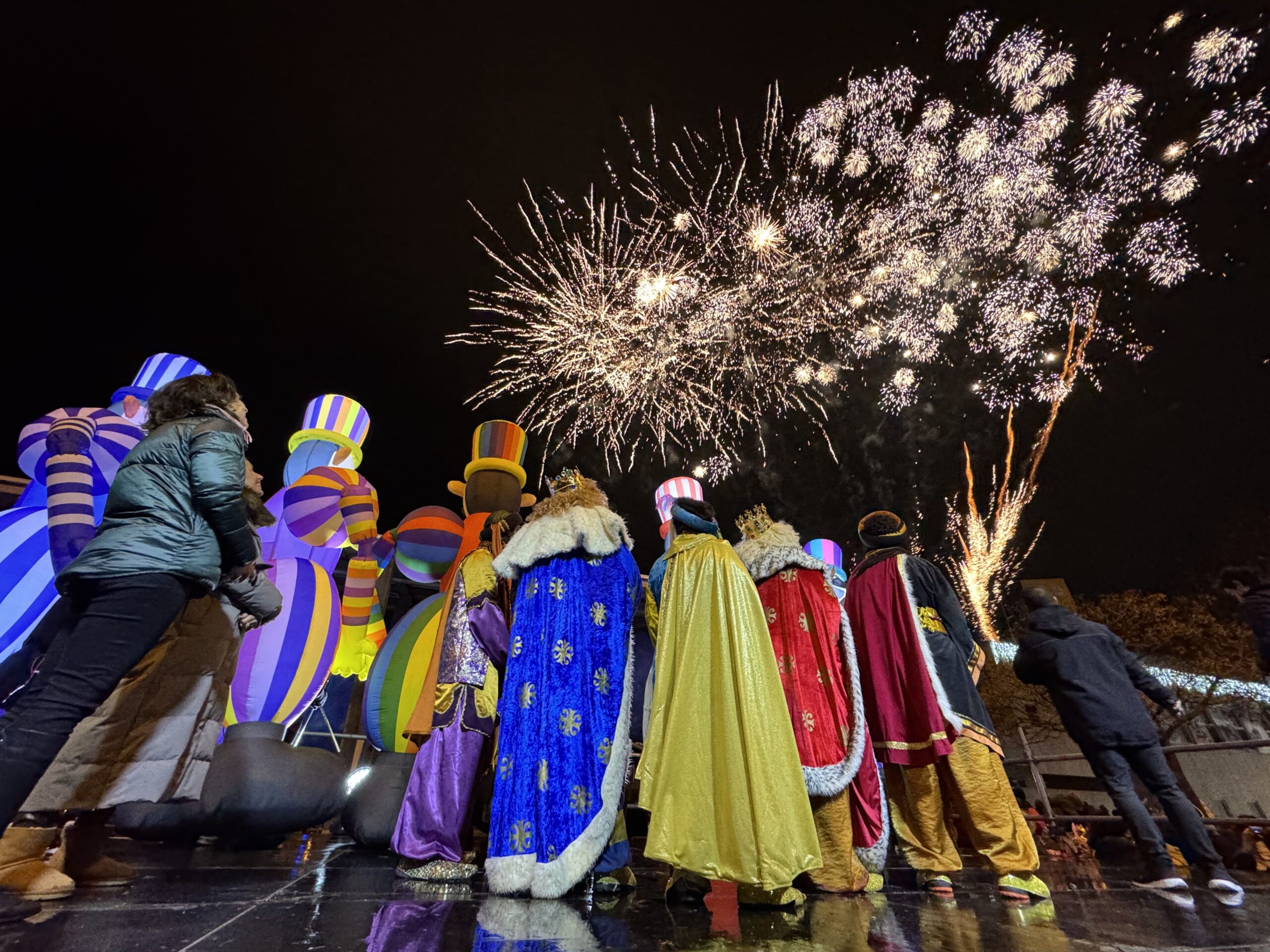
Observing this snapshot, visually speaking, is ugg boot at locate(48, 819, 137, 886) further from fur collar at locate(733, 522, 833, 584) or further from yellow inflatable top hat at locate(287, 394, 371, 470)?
yellow inflatable top hat at locate(287, 394, 371, 470)

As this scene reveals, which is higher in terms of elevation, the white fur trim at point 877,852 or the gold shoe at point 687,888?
the white fur trim at point 877,852

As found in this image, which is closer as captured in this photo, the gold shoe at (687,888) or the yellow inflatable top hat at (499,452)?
the gold shoe at (687,888)

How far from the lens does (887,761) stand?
310 cm

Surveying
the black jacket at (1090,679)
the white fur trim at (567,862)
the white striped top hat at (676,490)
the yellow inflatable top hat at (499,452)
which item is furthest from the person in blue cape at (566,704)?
the white striped top hat at (676,490)

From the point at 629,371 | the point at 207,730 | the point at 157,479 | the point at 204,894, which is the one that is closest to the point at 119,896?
the point at 204,894

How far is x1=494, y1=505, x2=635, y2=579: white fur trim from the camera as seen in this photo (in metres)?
2.78

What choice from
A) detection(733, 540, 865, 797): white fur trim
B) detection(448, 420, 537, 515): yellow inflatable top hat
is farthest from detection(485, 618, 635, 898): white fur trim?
detection(448, 420, 537, 515): yellow inflatable top hat

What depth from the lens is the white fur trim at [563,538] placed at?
278cm

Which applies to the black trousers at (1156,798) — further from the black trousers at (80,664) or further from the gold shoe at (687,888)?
the black trousers at (80,664)

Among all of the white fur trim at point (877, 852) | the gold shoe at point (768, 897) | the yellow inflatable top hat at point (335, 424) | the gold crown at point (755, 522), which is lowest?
the gold shoe at point (768, 897)

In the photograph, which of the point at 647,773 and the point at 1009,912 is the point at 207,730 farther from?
the point at 1009,912

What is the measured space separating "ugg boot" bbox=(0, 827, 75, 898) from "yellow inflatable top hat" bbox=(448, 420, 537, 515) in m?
2.93

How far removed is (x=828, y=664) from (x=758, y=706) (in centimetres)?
81

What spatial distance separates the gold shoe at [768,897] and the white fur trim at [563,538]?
54.6 inches
